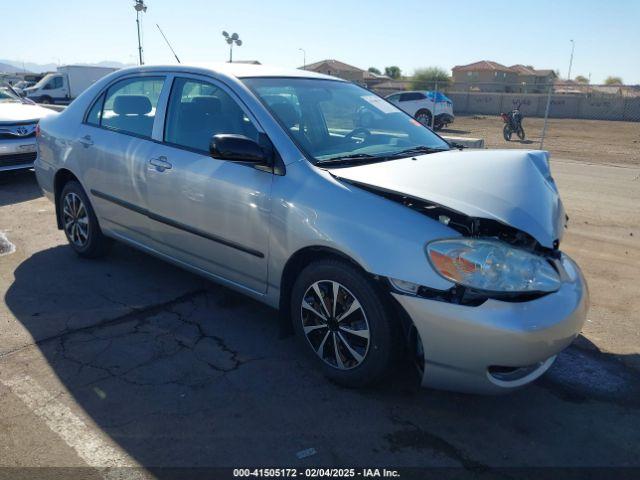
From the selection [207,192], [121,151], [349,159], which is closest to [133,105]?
[121,151]

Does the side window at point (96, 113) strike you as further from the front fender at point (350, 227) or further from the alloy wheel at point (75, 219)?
the front fender at point (350, 227)

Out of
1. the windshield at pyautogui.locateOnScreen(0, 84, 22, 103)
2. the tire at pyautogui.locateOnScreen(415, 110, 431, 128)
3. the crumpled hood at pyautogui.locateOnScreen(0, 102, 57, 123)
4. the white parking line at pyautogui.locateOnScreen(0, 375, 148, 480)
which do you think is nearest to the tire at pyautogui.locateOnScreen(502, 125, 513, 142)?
the tire at pyautogui.locateOnScreen(415, 110, 431, 128)

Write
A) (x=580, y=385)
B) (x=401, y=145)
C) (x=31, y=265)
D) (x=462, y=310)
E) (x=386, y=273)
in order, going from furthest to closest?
(x=31, y=265) < (x=401, y=145) < (x=580, y=385) < (x=386, y=273) < (x=462, y=310)

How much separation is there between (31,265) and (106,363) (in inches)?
86.4

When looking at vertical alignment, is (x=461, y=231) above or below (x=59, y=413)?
above

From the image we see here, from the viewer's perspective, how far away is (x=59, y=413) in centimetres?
280

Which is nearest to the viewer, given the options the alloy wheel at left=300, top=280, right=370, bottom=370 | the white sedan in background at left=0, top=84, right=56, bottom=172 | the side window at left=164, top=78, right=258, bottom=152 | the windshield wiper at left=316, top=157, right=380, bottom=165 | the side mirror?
the alloy wheel at left=300, top=280, right=370, bottom=370

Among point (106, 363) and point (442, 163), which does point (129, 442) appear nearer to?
point (106, 363)

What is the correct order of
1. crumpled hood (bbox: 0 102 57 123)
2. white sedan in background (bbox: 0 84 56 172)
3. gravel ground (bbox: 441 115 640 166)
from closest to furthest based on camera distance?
white sedan in background (bbox: 0 84 56 172), crumpled hood (bbox: 0 102 57 123), gravel ground (bbox: 441 115 640 166)

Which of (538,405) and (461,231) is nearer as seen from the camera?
(461,231)

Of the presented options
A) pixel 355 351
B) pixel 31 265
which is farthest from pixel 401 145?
pixel 31 265

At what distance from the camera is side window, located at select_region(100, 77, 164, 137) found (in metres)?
4.15

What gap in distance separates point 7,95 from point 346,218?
32.7ft

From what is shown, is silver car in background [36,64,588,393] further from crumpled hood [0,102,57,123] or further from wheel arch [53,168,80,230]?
crumpled hood [0,102,57,123]
